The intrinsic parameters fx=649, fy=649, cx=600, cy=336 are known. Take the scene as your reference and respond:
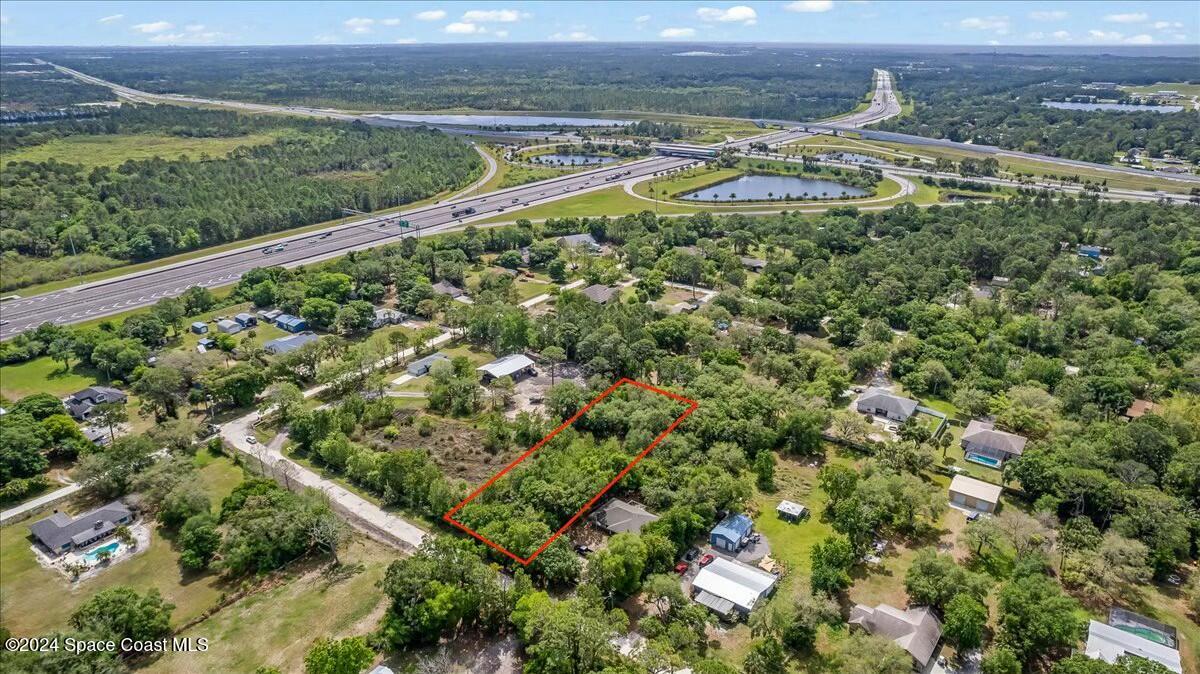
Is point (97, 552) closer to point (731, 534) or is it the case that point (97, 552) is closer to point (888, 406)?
point (731, 534)

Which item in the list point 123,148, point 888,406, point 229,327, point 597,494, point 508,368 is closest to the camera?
point 597,494

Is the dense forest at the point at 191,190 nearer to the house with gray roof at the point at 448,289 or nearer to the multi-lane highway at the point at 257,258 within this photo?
the multi-lane highway at the point at 257,258

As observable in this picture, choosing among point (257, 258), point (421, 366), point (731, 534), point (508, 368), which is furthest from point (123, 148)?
point (731, 534)

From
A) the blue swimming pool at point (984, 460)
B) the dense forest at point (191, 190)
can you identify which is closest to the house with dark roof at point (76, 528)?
the blue swimming pool at point (984, 460)

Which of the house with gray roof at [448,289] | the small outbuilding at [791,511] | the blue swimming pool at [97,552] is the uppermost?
the house with gray roof at [448,289]

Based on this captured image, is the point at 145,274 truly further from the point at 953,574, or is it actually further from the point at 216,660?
the point at 953,574

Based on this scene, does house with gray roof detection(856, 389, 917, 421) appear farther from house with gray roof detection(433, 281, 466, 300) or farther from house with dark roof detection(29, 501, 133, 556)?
house with dark roof detection(29, 501, 133, 556)

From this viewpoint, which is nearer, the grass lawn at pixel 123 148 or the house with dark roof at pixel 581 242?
the house with dark roof at pixel 581 242
